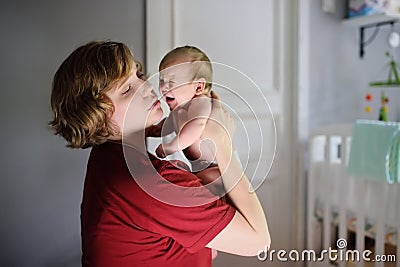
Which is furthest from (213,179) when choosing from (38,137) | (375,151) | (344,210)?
(344,210)

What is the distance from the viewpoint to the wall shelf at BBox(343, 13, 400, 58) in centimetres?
193

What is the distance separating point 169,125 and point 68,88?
20 centimetres

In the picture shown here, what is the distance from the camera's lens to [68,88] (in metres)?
0.70

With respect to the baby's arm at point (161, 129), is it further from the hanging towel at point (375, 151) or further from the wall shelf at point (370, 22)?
the wall shelf at point (370, 22)

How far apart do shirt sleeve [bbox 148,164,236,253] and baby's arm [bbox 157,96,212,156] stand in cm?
5

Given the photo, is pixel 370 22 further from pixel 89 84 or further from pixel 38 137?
pixel 89 84

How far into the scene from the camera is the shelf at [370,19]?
191 cm

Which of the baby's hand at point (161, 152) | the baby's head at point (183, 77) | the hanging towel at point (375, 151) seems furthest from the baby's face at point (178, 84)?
the hanging towel at point (375, 151)

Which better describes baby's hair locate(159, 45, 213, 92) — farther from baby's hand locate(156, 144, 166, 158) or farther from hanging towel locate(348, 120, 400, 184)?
hanging towel locate(348, 120, 400, 184)

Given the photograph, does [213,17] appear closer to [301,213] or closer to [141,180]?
[301,213]

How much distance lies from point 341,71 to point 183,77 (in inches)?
62.9

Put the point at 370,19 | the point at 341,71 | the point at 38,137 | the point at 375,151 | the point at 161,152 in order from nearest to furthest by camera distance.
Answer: the point at 161,152 → the point at 38,137 → the point at 375,151 → the point at 370,19 → the point at 341,71

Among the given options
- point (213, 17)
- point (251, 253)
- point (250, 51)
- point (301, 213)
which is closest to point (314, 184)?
point (301, 213)

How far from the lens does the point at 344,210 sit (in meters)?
1.77
